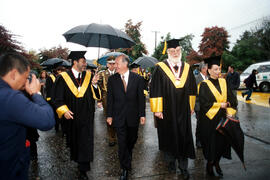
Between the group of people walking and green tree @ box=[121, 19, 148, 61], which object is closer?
the group of people walking

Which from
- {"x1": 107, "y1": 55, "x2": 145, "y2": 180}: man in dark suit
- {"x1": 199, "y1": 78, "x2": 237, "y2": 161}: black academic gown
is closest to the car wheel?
{"x1": 199, "y1": 78, "x2": 237, "y2": 161}: black academic gown

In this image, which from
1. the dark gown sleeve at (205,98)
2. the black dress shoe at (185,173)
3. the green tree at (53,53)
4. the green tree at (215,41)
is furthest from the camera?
the green tree at (215,41)

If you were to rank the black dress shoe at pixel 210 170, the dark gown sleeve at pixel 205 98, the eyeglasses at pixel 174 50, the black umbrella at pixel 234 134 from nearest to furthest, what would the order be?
the black umbrella at pixel 234 134 < the black dress shoe at pixel 210 170 < the dark gown sleeve at pixel 205 98 < the eyeglasses at pixel 174 50

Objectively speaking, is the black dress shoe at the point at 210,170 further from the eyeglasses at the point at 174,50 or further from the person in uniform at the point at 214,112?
the eyeglasses at the point at 174,50

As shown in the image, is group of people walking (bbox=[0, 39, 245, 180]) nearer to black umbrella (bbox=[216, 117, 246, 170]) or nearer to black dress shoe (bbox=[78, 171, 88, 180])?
black dress shoe (bbox=[78, 171, 88, 180])

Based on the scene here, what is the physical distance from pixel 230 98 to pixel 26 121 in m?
3.11

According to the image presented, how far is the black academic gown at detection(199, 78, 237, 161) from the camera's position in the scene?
3240 mm

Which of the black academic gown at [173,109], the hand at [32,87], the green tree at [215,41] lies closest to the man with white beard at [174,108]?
the black academic gown at [173,109]

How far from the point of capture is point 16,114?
142 cm

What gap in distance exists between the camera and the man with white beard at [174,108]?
329 cm

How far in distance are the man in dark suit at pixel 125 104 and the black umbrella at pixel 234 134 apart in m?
1.36

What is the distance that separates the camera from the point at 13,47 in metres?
20.4

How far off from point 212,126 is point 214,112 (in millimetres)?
248

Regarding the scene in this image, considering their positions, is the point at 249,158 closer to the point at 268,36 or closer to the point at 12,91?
the point at 12,91
